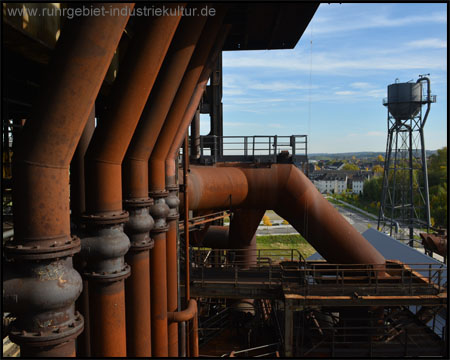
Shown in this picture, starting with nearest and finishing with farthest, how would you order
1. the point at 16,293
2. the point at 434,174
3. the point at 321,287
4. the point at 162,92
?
the point at 16,293 → the point at 162,92 → the point at 321,287 → the point at 434,174

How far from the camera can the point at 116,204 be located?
4.82m

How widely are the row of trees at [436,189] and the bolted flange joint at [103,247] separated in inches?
1502

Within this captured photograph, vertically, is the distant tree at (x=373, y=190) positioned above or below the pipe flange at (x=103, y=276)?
below

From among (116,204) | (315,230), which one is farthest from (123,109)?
(315,230)

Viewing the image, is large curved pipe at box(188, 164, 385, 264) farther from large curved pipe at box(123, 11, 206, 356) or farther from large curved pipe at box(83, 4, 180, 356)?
large curved pipe at box(83, 4, 180, 356)

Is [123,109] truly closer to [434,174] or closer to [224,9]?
[224,9]

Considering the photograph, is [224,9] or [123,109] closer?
[123,109]

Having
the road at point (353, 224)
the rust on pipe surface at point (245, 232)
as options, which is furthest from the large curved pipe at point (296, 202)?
the road at point (353, 224)

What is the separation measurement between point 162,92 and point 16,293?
394 centimetres

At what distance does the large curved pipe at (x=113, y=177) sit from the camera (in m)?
4.54

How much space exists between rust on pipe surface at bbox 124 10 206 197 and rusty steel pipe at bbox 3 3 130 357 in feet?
8.58

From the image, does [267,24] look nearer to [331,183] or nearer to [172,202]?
[172,202]

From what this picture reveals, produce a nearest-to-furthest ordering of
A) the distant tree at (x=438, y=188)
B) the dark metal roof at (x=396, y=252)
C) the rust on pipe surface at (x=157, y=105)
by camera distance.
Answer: the rust on pipe surface at (x=157, y=105), the dark metal roof at (x=396, y=252), the distant tree at (x=438, y=188)

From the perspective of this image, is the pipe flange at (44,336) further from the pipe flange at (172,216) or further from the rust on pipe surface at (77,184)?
the pipe flange at (172,216)
